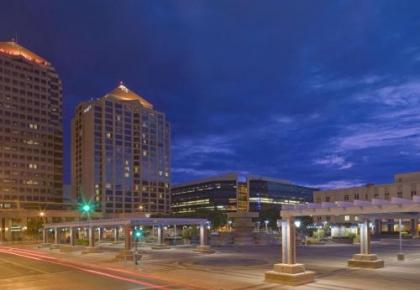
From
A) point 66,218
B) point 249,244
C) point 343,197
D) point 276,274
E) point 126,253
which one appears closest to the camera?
point 276,274

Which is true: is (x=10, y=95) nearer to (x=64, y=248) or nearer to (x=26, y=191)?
(x=26, y=191)

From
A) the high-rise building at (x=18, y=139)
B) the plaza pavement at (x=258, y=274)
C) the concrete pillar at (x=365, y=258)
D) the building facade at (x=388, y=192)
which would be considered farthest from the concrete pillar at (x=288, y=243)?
the high-rise building at (x=18, y=139)

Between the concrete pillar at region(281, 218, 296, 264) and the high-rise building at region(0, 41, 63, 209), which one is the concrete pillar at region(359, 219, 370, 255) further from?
the high-rise building at region(0, 41, 63, 209)

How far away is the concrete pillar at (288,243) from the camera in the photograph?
3053cm

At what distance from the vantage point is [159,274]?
35.6m

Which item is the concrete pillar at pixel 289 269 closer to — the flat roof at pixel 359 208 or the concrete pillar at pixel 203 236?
the flat roof at pixel 359 208

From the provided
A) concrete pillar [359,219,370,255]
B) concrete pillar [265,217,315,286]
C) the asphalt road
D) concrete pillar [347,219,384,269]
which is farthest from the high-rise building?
concrete pillar [265,217,315,286]

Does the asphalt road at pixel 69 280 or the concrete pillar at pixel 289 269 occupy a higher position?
the concrete pillar at pixel 289 269

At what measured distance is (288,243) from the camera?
30.8 metres

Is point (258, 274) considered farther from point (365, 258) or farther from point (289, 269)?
point (365, 258)

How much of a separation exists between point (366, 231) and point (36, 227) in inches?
4376

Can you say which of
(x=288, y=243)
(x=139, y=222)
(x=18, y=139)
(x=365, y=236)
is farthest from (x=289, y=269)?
(x=18, y=139)

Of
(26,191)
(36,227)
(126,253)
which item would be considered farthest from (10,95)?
(126,253)

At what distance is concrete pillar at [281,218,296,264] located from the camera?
100ft
